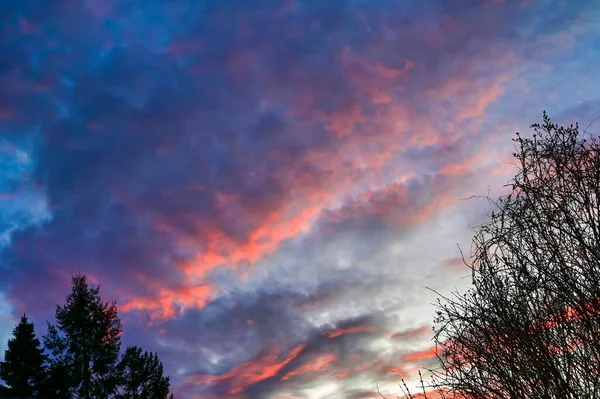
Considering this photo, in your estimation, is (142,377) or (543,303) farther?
(142,377)

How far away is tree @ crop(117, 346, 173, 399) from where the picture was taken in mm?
38719

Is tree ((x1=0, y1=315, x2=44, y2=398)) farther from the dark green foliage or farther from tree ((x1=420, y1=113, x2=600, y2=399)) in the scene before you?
tree ((x1=420, y1=113, x2=600, y2=399))

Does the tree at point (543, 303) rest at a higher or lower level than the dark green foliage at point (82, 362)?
lower

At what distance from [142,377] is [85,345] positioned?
551 cm

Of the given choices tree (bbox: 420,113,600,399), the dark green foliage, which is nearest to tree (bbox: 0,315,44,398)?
the dark green foliage

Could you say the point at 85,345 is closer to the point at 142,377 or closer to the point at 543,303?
the point at 142,377

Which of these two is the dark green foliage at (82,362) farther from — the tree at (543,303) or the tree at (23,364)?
the tree at (543,303)

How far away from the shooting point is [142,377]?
39.9 metres

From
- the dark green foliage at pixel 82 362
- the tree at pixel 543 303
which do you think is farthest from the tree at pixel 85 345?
the tree at pixel 543 303

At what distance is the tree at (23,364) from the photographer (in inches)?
1501

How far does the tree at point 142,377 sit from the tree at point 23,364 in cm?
674

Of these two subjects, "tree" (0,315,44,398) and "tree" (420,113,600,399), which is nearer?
"tree" (420,113,600,399)

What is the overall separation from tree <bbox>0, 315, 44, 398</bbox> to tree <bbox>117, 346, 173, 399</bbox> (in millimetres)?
6739

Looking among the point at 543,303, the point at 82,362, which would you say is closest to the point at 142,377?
the point at 82,362
